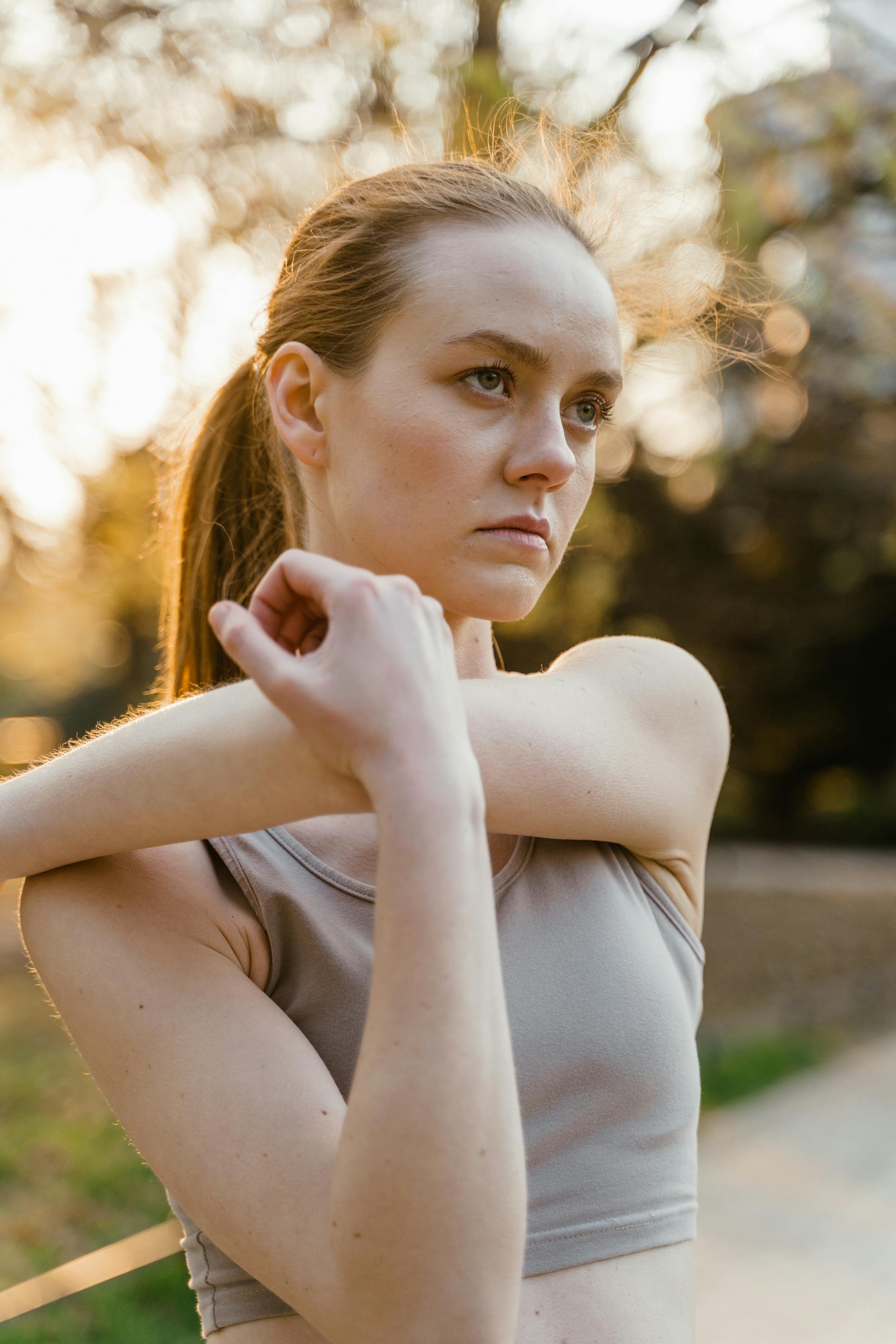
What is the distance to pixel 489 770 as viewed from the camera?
1.27 meters

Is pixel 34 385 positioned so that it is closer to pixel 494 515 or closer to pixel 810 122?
pixel 810 122

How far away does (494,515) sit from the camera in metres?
1.42

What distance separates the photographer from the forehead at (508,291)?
55.3 inches

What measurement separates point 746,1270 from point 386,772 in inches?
157

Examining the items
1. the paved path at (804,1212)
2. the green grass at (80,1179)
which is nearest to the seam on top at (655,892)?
the green grass at (80,1179)

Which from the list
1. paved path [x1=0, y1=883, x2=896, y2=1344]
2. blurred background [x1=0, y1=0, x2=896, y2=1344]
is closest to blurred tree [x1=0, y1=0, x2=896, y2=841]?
blurred background [x1=0, y1=0, x2=896, y2=1344]

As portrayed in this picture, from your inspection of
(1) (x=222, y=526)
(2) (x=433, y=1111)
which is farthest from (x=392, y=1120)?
(1) (x=222, y=526)

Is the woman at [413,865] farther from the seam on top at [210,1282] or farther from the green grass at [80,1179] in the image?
the green grass at [80,1179]

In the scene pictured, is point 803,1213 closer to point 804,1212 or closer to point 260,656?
point 804,1212

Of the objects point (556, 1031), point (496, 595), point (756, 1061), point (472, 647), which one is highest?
point (496, 595)

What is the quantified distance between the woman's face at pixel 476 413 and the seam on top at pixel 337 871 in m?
0.30

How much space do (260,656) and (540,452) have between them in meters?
0.54

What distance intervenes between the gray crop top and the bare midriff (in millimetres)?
14

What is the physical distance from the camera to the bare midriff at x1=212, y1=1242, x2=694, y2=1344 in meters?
1.26
